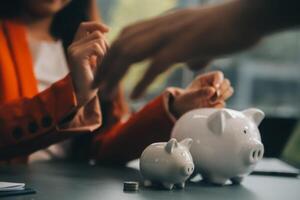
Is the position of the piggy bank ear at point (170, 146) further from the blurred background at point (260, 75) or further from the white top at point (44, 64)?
the white top at point (44, 64)

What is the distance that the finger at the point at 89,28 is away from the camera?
0.71 m

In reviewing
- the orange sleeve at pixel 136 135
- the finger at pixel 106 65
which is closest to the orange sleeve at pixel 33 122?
the orange sleeve at pixel 136 135

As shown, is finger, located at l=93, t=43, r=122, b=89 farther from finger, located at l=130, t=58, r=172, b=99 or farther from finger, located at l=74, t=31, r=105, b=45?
finger, located at l=74, t=31, r=105, b=45

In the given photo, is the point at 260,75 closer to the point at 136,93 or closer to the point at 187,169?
the point at 187,169

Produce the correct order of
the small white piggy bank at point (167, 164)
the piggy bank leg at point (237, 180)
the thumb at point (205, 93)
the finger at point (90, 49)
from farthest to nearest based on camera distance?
the thumb at point (205, 93) → the piggy bank leg at point (237, 180) → the small white piggy bank at point (167, 164) → the finger at point (90, 49)

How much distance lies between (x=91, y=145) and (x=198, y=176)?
0.37 meters

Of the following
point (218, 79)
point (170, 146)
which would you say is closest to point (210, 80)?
point (218, 79)

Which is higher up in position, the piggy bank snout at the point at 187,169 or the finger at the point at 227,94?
the finger at the point at 227,94

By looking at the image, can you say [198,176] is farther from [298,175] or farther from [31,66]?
[31,66]

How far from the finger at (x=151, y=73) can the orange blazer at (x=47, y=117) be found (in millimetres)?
425

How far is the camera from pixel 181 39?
0.43 m

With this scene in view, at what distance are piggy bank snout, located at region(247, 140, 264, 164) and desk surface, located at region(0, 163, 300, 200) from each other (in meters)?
0.04

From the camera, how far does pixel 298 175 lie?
100 cm

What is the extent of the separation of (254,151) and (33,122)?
0.38m
